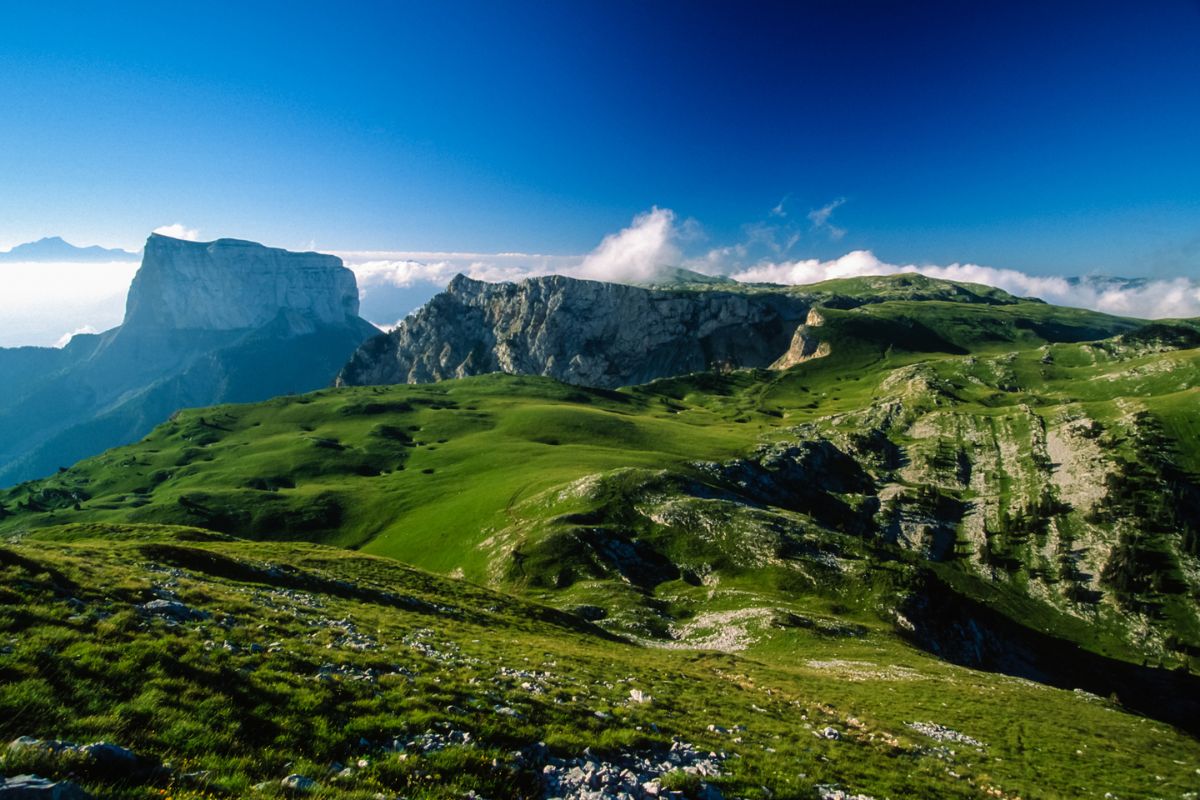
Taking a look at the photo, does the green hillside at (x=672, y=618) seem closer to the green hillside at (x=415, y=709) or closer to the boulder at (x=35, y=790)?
the green hillside at (x=415, y=709)

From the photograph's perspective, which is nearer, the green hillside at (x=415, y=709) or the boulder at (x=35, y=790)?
the boulder at (x=35, y=790)

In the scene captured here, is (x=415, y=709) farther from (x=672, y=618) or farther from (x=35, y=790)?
(x=672, y=618)

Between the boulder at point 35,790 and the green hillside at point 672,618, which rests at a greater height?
the boulder at point 35,790

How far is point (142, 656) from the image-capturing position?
1588 cm

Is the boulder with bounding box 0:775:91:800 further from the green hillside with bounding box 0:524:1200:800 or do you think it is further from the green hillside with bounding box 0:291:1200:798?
the green hillside with bounding box 0:291:1200:798

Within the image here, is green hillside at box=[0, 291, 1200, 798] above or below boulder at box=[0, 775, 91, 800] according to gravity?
below

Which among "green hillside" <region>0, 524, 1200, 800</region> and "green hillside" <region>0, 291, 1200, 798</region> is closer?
"green hillside" <region>0, 524, 1200, 800</region>

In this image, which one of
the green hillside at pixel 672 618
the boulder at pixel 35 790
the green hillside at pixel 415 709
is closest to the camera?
the boulder at pixel 35 790

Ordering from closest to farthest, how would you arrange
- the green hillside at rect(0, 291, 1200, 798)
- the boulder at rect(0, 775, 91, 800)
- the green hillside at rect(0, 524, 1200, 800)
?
the boulder at rect(0, 775, 91, 800) < the green hillside at rect(0, 524, 1200, 800) < the green hillside at rect(0, 291, 1200, 798)

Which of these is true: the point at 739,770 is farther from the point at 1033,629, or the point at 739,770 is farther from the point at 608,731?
the point at 1033,629

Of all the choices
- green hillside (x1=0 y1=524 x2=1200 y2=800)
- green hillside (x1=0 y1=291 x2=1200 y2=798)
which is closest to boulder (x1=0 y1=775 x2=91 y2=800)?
green hillside (x1=0 y1=524 x2=1200 y2=800)

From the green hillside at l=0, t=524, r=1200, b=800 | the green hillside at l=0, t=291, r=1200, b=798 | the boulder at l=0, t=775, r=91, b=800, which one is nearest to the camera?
the boulder at l=0, t=775, r=91, b=800

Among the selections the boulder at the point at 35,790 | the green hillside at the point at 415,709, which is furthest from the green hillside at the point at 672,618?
the boulder at the point at 35,790

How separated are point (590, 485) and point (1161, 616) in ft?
543
